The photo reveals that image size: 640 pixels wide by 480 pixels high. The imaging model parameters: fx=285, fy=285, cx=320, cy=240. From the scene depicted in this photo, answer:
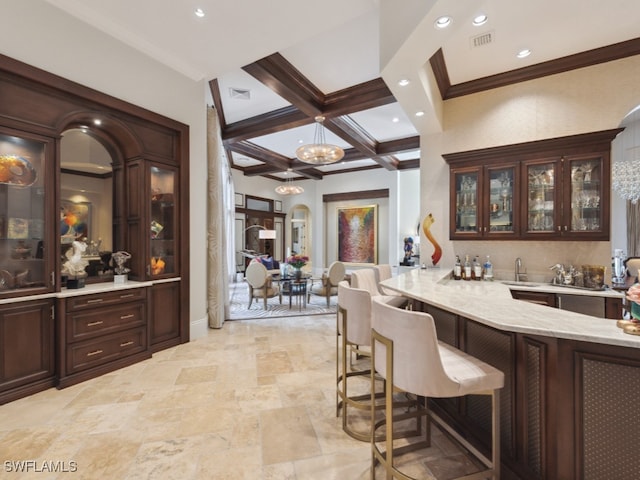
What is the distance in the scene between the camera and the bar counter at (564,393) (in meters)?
1.25

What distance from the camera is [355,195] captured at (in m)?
9.73

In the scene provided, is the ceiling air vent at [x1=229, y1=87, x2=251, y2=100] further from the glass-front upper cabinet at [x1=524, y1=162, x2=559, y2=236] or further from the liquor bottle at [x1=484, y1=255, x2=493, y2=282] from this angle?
the liquor bottle at [x1=484, y1=255, x2=493, y2=282]

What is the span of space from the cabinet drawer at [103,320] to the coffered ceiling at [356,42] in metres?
3.01

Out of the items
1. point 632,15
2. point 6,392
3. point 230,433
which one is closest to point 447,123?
point 632,15

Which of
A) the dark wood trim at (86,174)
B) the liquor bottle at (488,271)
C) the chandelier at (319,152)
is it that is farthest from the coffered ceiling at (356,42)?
the liquor bottle at (488,271)

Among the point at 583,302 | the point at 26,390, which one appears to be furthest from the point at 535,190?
the point at 26,390

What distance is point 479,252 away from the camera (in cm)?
402

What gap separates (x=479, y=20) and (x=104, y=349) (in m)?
5.08

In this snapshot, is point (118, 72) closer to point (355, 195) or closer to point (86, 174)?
point (86, 174)

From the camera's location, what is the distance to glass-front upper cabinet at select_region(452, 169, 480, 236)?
380 cm

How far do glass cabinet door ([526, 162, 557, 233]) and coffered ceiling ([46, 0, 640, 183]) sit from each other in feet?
4.03

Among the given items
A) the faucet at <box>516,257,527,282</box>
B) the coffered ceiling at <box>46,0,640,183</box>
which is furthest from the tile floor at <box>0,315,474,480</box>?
the coffered ceiling at <box>46,0,640,183</box>

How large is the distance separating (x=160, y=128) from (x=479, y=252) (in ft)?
15.2

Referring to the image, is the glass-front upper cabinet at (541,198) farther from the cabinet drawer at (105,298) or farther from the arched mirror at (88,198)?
the arched mirror at (88,198)
